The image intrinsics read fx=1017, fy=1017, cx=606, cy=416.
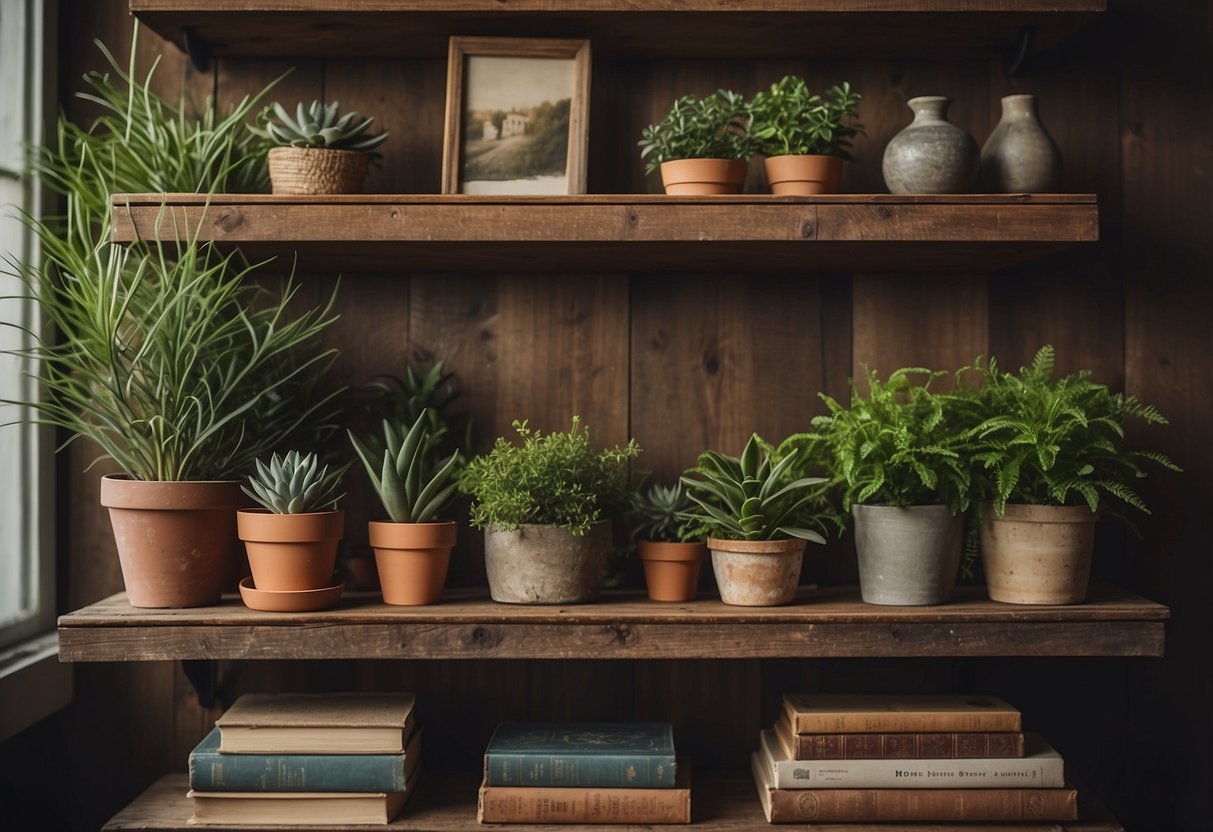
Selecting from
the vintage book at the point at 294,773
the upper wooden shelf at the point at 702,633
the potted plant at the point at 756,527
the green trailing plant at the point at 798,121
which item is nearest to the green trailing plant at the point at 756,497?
the potted plant at the point at 756,527

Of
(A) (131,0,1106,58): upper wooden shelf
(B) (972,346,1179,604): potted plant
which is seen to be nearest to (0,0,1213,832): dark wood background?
(A) (131,0,1106,58): upper wooden shelf

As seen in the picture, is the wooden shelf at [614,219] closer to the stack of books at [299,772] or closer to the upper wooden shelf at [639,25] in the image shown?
the upper wooden shelf at [639,25]

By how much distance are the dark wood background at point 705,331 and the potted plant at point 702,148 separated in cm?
18

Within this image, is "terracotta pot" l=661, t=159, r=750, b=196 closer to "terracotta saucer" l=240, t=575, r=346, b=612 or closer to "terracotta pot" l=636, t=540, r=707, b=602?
"terracotta pot" l=636, t=540, r=707, b=602

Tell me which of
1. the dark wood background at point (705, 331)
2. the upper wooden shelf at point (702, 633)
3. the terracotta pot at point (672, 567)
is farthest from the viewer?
the dark wood background at point (705, 331)

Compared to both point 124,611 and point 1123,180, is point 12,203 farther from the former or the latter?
point 1123,180

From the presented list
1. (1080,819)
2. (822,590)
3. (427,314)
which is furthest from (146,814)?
(1080,819)

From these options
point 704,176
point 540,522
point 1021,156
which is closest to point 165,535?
point 540,522

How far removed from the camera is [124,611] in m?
1.40

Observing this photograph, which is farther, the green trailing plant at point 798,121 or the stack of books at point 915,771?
the green trailing plant at point 798,121

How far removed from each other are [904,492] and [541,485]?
0.51m

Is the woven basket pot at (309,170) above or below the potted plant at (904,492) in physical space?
above

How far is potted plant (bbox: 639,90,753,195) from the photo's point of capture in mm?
1502

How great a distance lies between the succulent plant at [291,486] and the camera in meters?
1.40
